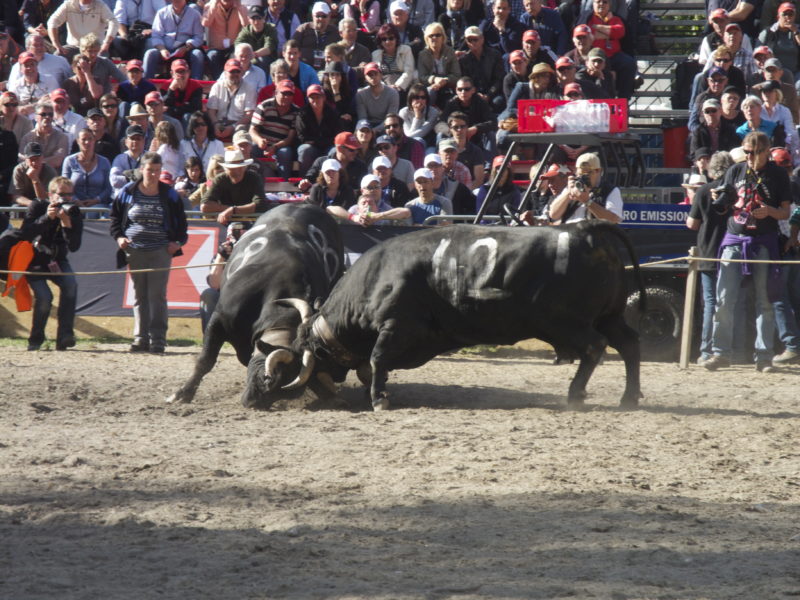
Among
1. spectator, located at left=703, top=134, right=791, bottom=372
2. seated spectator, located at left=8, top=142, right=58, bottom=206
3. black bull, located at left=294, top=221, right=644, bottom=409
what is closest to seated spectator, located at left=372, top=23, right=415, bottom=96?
seated spectator, located at left=8, top=142, right=58, bottom=206

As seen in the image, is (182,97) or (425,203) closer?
(425,203)

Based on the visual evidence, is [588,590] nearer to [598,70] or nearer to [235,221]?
[235,221]

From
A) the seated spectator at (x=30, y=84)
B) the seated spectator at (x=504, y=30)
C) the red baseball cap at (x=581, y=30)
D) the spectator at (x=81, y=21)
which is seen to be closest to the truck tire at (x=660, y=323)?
the red baseball cap at (x=581, y=30)

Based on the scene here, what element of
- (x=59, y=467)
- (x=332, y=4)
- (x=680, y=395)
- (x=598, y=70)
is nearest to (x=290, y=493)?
(x=59, y=467)

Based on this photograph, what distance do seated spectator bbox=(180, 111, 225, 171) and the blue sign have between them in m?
5.45

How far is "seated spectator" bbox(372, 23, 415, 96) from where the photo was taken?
54.9ft

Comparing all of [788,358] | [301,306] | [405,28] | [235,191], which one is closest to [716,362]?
[788,358]

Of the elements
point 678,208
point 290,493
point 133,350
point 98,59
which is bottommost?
point 133,350

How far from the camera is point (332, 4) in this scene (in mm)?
18703

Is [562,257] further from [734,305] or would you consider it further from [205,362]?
[734,305]

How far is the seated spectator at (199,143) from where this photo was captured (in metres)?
15.4

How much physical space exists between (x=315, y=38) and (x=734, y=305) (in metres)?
8.22

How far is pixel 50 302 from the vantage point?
43.1ft

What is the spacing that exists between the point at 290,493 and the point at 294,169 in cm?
931
